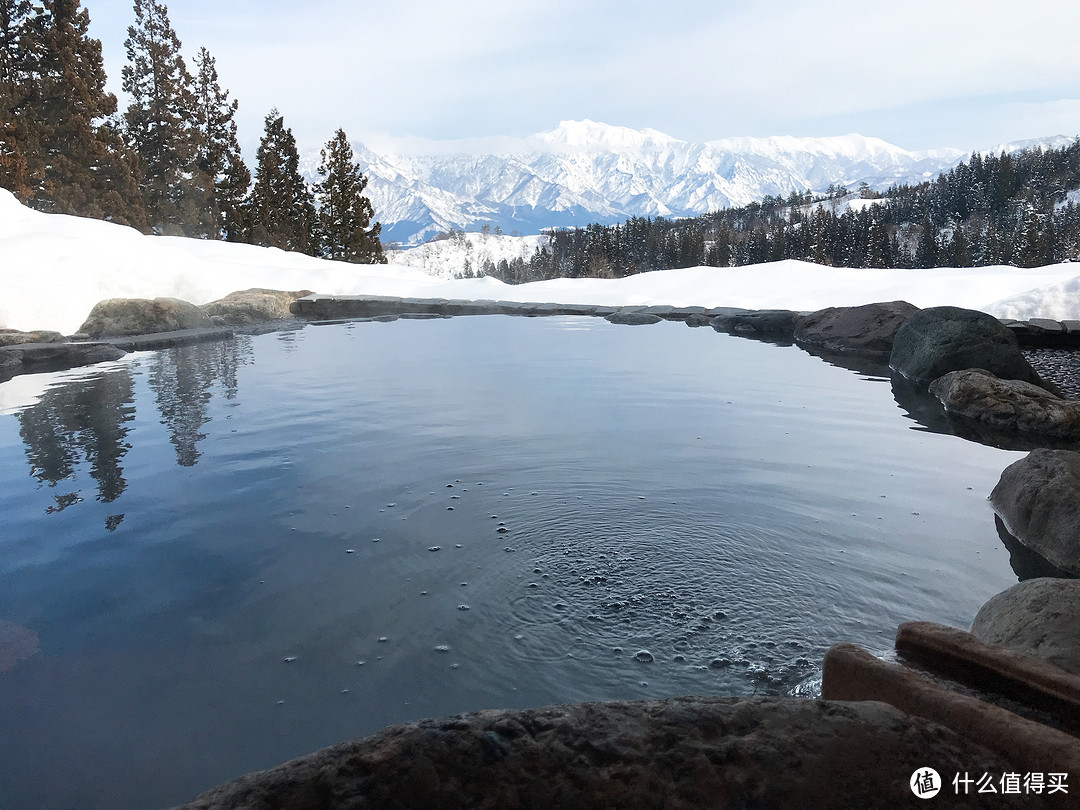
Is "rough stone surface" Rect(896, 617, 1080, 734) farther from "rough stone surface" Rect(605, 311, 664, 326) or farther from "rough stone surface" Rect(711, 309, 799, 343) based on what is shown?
"rough stone surface" Rect(605, 311, 664, 326)

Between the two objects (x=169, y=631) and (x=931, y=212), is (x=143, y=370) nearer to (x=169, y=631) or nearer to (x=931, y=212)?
(x=169, y=631)

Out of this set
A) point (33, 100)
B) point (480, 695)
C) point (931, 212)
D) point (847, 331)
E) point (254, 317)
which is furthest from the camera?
point (931, 212)

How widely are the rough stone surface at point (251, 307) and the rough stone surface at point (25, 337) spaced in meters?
3.94

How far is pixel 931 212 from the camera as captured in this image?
3324 inches

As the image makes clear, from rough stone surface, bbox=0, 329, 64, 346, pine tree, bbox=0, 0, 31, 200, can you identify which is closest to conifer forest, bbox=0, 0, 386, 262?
pine tree, bbox=0, 0, 31, 200

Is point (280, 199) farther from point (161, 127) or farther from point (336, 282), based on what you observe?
point (336, 282)

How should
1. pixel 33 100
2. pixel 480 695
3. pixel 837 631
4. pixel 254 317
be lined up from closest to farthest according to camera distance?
pixel 480 695
pixel 837 631
pixel 254 317
pixel 33 100

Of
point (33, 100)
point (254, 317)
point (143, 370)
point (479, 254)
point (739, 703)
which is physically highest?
point (479, 254)

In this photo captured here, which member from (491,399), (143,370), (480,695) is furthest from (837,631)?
(143,370)

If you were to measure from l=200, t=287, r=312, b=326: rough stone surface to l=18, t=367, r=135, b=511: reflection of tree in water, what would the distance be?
714 cm

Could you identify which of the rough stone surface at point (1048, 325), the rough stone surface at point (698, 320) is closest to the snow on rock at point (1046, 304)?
the rough stone surface at point (1048, 325)

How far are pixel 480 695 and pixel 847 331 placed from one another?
10162mm

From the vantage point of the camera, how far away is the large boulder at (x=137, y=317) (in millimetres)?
12359

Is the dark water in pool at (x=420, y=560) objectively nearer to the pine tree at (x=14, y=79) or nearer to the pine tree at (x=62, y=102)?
the pine tree at (x=14, y=79)
